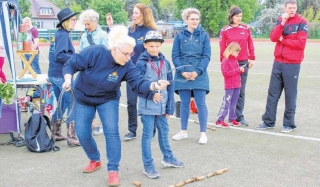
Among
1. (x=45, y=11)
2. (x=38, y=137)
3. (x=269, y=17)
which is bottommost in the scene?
(x=38, y=137)

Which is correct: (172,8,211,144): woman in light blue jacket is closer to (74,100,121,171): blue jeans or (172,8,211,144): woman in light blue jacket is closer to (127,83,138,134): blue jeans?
(127,83,138,134): blue jeans

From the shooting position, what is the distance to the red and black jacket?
6730 mm

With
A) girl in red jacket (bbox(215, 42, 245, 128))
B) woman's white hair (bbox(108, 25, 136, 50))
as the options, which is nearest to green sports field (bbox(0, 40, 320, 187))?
girl in red jacket (bbox(215, 42, 245, 128))

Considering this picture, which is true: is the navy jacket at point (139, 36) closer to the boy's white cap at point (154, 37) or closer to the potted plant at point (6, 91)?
the boy's white cap at point (154, 37)

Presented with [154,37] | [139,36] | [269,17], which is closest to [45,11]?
[269,17]

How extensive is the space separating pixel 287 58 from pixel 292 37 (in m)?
0.32

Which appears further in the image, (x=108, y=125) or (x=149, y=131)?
(x=149, y=131)

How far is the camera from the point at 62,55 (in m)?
6.12

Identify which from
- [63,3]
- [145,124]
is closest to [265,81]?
[145,124]

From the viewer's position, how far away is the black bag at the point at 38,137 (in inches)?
238

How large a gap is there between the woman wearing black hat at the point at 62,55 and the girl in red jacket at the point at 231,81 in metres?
2.46

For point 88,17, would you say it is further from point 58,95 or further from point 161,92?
point 161,92

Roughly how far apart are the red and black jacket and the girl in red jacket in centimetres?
67

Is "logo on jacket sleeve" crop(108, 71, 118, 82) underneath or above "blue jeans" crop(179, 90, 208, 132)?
above
